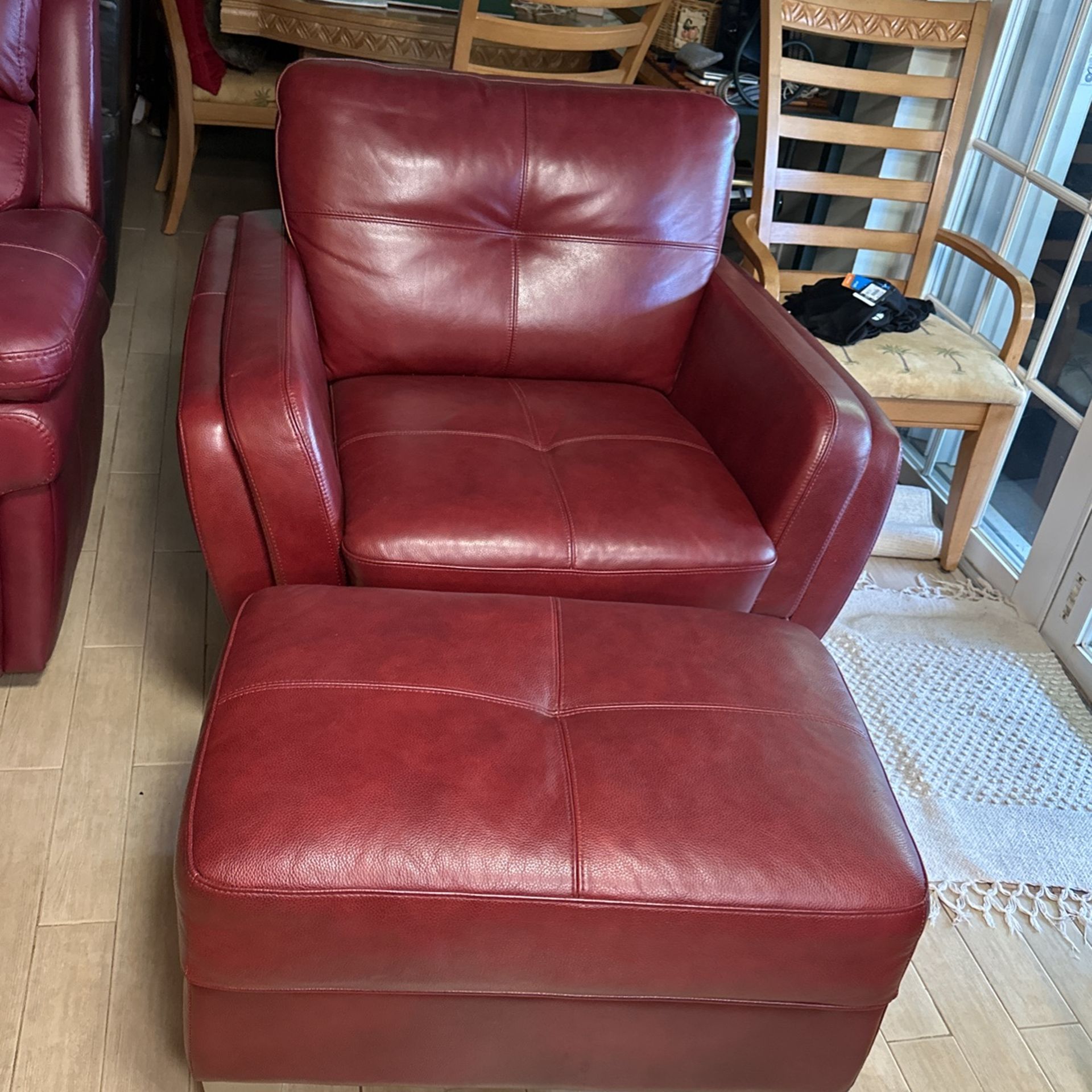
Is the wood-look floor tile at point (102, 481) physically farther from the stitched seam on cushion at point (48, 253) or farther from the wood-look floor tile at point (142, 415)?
the stitched seam on cushion at point (48, 253)

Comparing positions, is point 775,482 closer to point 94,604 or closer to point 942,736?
point 942,736

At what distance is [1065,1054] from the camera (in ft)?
4.78

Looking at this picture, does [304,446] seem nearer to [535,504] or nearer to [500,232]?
[535,504]

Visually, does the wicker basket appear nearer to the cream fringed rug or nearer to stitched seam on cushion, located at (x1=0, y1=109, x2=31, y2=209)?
the cream fringed rug

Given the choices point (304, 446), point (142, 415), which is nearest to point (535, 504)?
point (304, 446)

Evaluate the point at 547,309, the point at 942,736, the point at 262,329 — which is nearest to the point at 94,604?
the point at 262,329

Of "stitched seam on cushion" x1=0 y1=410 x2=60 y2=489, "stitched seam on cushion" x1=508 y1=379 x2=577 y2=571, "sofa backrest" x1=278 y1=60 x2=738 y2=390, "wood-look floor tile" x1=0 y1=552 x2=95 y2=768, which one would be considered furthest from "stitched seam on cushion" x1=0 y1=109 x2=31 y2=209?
"stitched seam on cushion" x1=508 y1=379 x2=577 y2=571

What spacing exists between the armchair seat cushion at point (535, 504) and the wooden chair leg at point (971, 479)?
74cm

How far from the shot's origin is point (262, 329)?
1.53 m

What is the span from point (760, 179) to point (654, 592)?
3.87 feet

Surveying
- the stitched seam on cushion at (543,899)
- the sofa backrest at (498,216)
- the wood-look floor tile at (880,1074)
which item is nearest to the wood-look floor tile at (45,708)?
the sofa backrest at (498,216)

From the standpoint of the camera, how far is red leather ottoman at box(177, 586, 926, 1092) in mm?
1067

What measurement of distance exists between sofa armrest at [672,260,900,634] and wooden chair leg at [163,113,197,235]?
202 cm

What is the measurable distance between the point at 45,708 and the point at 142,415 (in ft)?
3.13
